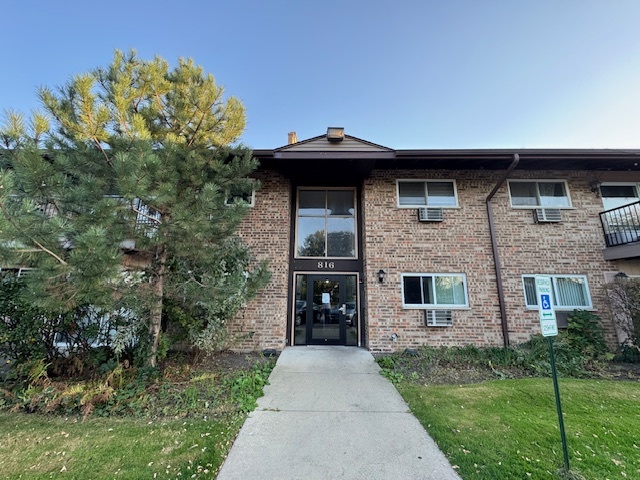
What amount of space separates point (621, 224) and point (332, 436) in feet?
33.2

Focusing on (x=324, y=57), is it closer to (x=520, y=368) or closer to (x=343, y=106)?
(x=343, y=106)

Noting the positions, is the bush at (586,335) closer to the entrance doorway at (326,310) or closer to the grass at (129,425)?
the entrance doorway at (326,310)

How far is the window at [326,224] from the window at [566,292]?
16.9ft

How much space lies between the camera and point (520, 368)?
6.09 metres

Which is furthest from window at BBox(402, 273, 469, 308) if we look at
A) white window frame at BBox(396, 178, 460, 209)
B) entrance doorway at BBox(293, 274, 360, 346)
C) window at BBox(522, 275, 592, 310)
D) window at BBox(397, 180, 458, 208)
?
window at BBox(397, 180, 458, 208)

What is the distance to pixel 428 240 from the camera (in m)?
7.99

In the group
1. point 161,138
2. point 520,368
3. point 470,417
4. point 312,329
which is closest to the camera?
point 470,417

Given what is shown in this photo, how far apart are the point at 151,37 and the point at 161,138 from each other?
3200mm

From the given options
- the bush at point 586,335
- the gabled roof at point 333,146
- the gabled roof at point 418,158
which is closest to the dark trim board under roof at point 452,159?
the gabled roof at point 418,158

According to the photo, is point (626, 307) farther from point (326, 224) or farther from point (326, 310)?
point (326, 224)

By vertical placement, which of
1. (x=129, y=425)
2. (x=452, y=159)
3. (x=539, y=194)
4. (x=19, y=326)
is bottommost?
(x=129, y=425)

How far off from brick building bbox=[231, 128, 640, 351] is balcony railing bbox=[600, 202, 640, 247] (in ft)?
0.11

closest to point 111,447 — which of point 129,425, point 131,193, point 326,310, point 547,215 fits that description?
point 129,425

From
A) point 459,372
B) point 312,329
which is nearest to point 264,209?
point 312,329
